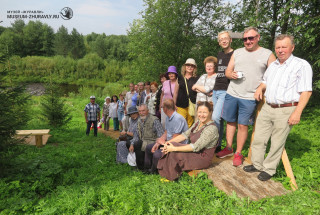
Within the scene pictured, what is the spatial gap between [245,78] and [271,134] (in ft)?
3.47

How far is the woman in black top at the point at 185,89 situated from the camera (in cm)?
486

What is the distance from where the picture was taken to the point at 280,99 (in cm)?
295

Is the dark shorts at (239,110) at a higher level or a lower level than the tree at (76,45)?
lower

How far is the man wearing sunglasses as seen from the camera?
324 cm

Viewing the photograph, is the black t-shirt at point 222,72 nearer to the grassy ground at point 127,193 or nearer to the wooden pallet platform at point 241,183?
the wooden pallet platform at point 241,183

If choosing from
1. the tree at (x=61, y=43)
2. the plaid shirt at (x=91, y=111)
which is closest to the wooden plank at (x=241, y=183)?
the plaid shirt at (x=91, y=111)

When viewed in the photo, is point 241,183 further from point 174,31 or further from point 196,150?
Result: point 174,31

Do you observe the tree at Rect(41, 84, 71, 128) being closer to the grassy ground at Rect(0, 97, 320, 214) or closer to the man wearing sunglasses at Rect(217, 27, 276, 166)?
the grassy ground at Rect(0, 97, 320, 214)

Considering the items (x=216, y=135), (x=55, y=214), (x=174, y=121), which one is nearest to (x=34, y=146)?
(x=55, y=214)

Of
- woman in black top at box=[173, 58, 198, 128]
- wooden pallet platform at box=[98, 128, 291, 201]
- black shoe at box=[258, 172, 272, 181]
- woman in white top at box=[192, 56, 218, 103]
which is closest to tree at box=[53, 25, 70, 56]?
woman in black top at box=[173, 58, 198, 128]

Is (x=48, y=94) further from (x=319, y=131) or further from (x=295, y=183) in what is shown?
(x=319, y=131)

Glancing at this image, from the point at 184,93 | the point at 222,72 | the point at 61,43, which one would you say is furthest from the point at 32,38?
the point at 222,72

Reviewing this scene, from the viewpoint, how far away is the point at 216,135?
3.38 metres

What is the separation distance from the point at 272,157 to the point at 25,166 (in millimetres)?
5095
